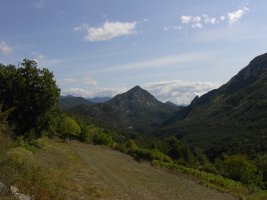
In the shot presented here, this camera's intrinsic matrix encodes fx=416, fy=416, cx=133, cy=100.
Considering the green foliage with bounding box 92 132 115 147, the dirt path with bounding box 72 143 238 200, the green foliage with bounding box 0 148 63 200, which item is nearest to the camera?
the green foliage with bounding box 0 148 63 200

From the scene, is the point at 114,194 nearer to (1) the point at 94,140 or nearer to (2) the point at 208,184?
(2) the point at 208,184

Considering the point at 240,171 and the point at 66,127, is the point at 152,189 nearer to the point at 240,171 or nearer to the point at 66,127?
the point at 240,171

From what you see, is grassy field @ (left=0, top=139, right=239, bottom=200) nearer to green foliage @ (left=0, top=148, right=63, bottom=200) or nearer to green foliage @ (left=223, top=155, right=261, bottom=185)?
green foliage @ (left=0, top=148, right=63, bottom=200)

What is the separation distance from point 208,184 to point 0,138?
27.7m

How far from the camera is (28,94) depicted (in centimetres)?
4850

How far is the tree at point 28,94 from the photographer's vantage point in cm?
4841

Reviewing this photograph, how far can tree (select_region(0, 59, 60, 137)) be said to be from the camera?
4841 cm

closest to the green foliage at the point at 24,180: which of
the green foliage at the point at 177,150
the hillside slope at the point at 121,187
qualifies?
the hillside slope at the point at 121,187

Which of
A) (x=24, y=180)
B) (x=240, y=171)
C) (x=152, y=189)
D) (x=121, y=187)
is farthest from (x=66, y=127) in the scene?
(x=24, y=180)

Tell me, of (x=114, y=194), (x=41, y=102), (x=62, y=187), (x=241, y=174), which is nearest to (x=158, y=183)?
(x=114, y=194)

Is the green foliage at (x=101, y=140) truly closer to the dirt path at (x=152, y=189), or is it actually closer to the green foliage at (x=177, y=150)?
the green foliage at (x=177, y=150)

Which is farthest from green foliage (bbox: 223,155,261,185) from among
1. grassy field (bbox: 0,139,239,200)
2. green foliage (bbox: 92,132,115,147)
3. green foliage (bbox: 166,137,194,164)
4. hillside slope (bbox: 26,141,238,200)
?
green foliage (bbox: 92,132,115,147)

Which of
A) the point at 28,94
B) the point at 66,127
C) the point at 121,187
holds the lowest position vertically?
the point at 121,187

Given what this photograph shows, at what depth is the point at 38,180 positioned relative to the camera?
54.6 ft
